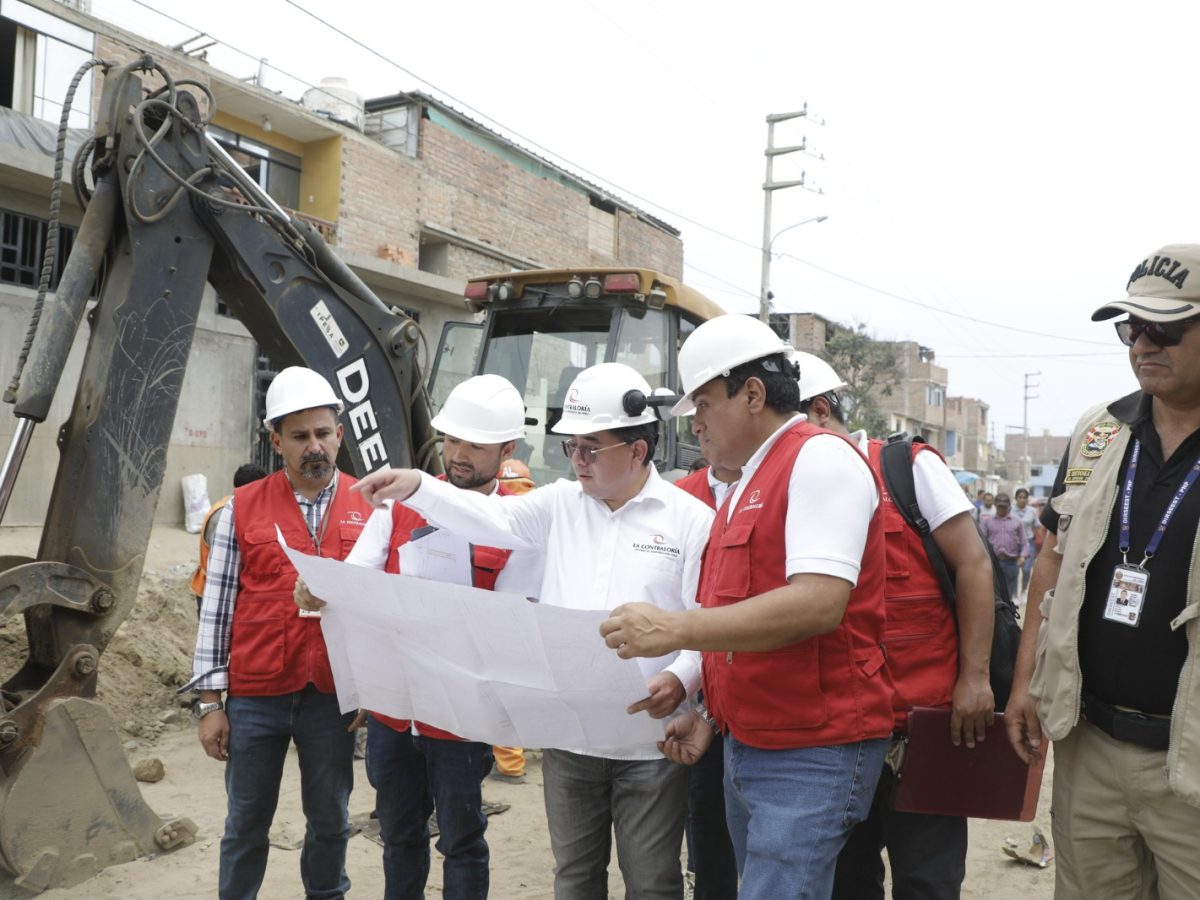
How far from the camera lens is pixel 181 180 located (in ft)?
12.5

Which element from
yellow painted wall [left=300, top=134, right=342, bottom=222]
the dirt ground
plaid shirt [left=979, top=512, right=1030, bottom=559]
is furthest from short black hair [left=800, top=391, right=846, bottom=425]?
yellow painted wall [left=300, top=134, right=342, bottom=222]

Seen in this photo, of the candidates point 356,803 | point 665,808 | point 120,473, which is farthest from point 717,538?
point 356,803

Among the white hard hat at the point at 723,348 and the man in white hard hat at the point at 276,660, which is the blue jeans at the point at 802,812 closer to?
the white hard hat at the point at 723,348

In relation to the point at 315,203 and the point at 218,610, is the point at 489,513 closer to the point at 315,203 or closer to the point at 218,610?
the point at 218,610

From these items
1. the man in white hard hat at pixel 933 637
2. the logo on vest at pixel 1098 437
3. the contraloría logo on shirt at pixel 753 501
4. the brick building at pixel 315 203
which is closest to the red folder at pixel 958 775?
the man in white hard hat at pixel 933 637

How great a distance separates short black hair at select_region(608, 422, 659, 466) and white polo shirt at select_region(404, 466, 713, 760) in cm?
7

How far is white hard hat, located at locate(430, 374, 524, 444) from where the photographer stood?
10.4 ft

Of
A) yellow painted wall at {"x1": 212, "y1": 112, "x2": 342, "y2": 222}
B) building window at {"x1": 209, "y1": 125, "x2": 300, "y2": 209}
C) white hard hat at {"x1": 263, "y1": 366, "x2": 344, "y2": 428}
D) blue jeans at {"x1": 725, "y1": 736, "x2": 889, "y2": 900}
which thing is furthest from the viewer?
yellow painted wall at {"x1": 212, "y1": 112, "x2": 342, "y2": 222}

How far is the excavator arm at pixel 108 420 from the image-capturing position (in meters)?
3.35

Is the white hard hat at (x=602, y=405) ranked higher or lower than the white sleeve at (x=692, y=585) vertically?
higher

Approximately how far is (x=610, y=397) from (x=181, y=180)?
218cm

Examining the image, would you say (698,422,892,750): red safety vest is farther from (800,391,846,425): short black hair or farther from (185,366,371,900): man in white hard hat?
(185,366,371,900): man in white hard hat

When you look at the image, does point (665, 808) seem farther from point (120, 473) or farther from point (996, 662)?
point (120, 473)

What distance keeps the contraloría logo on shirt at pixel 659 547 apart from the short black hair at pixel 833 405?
2.59ft
